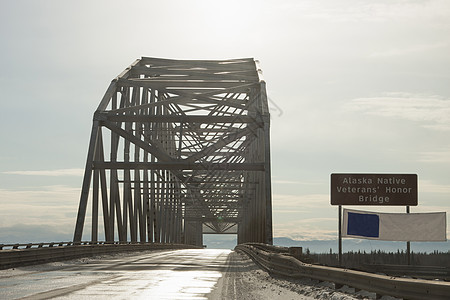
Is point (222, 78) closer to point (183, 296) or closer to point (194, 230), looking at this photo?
point (183, 296)

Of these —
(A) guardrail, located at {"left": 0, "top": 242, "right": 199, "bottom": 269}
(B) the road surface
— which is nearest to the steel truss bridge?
(A) guardrail, located at {"left": 0, "top": 242, "right": 199, "bottom": 269}

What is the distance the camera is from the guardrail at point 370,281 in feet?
26.8

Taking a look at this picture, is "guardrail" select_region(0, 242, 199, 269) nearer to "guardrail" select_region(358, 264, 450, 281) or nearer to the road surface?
the road surface

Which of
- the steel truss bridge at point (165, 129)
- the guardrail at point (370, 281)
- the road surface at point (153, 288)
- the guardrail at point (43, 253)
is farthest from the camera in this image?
the steel truss bridge at point (165, 129)

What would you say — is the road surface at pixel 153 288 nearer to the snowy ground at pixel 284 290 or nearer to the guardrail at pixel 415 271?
the snowy ground at pixel 284 290

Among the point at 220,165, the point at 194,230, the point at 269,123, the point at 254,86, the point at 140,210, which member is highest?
the point at 254,86

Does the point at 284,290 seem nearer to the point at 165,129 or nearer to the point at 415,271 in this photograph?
the point at 415,271

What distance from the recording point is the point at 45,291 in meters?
13.2

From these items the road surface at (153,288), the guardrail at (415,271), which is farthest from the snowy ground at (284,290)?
the guardrail at (415,271)

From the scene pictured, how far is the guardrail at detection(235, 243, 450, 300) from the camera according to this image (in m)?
8.16

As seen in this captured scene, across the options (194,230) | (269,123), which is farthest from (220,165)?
(194,230)

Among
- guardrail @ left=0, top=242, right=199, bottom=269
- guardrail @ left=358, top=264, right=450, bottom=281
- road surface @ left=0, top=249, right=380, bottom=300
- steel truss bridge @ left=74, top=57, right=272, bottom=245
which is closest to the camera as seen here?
road surface @ left=0, top=249, right=380, bottom=300

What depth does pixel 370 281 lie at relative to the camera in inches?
407

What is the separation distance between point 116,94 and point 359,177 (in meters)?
28.6
